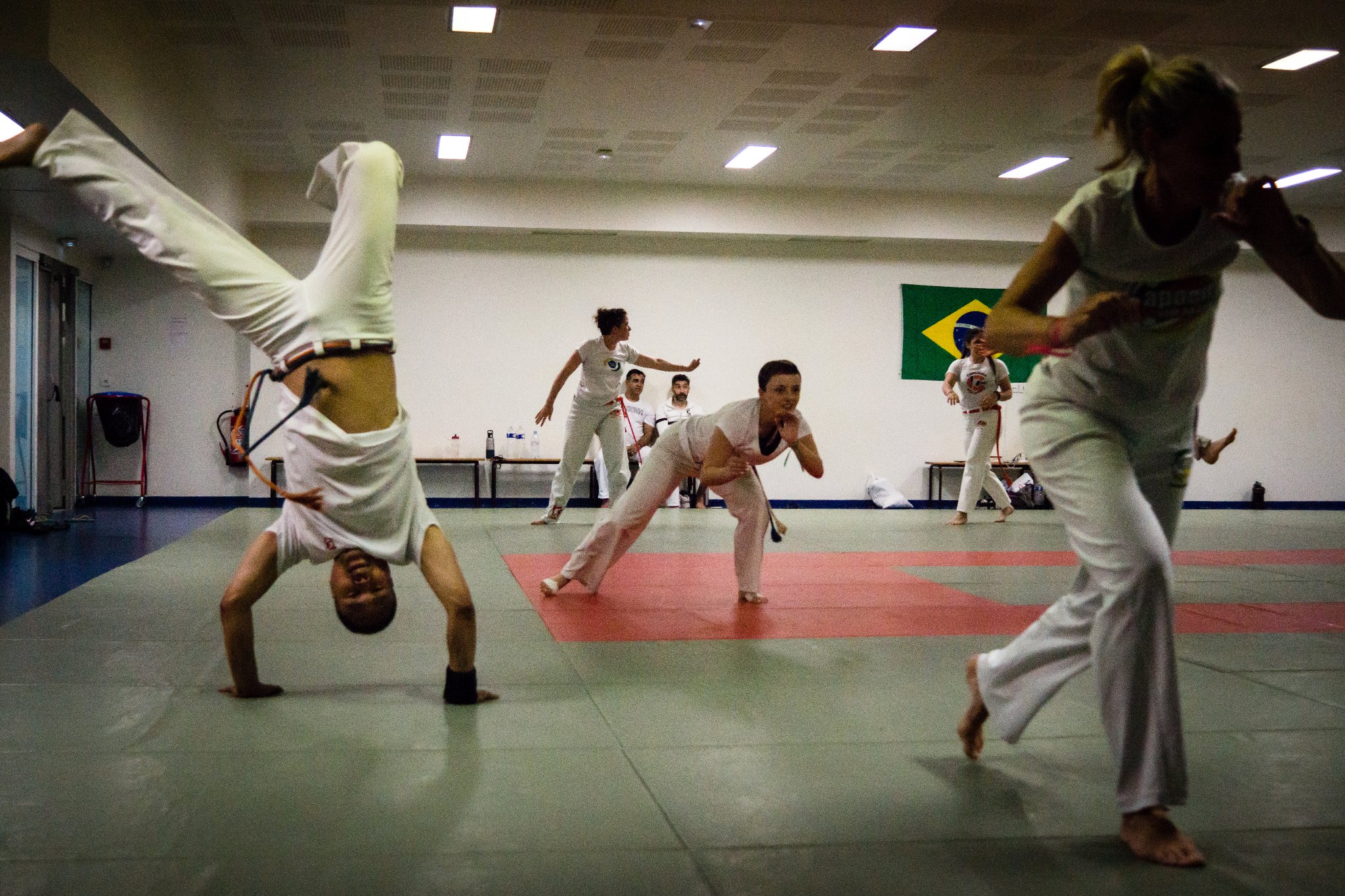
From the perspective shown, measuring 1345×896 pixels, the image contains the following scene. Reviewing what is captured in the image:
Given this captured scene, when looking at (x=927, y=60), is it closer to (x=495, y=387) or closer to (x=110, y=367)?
(x=495, y=387)

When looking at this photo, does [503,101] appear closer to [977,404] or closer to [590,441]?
[590,441]

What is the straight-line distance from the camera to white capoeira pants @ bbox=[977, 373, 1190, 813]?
217 centimetres

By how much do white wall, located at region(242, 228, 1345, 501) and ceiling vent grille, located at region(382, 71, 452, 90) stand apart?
4071mm

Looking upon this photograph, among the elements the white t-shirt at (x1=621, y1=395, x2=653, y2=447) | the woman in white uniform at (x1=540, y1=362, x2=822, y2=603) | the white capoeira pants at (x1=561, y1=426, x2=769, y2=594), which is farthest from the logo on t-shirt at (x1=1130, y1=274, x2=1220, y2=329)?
the white t-shirt at (x1=621, y1=395, x2=653, y2=447)

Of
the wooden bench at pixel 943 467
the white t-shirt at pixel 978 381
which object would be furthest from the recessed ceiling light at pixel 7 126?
the wooden bench at pixel 943 467

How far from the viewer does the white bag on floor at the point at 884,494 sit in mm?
13383

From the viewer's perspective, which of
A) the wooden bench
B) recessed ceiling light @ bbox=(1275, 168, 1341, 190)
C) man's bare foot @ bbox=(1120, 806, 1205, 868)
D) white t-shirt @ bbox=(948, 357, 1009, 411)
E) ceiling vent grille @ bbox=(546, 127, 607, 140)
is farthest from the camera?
the wooden bench

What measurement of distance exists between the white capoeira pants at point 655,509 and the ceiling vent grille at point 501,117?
5.40 metres

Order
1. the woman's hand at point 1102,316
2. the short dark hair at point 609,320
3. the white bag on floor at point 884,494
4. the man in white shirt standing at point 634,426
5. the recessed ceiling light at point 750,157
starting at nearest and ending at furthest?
the woman's hand at point 1102,316 < the short dark hair at point 609,320 < the recessed ceiling light at point 750,157 < the man in white shirt standing at point 634,426 < the white bag on floor at point 884,494

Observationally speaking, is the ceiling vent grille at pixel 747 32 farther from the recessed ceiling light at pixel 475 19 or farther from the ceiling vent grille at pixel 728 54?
the recessed ceiling light at pixel 475 19

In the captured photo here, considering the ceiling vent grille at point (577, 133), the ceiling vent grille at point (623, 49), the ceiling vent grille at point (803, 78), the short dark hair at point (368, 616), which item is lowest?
the short dark hair at point (368, 616)

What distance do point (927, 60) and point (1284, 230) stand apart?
264 inches

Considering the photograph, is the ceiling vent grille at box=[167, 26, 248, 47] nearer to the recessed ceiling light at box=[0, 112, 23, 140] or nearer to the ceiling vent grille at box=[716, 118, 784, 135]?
the recessed ceiling light at box=[0, 112, 23, 140]

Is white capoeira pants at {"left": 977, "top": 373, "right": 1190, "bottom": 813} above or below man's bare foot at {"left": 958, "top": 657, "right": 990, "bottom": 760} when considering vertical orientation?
above
